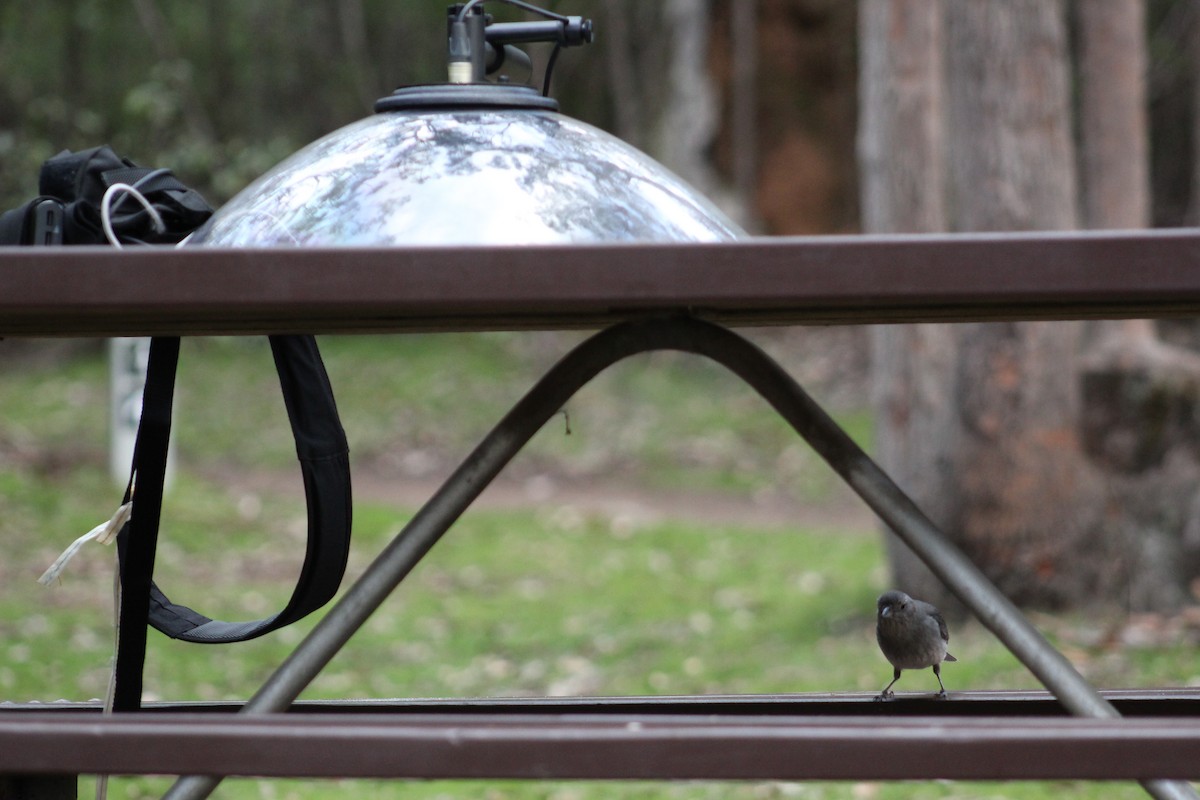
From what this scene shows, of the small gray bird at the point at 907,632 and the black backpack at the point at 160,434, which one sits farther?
the small gray bird at the point at 907,632

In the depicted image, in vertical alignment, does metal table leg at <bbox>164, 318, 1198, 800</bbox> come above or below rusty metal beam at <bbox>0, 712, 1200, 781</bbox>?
above

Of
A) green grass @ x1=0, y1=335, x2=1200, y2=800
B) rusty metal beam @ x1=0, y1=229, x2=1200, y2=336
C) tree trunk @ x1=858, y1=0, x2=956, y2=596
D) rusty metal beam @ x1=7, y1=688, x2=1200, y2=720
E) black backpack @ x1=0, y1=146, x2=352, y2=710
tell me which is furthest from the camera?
tree trunk @ x1=858, y1=0, x2=956, y2=596

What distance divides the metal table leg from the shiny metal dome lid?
15 centimetres

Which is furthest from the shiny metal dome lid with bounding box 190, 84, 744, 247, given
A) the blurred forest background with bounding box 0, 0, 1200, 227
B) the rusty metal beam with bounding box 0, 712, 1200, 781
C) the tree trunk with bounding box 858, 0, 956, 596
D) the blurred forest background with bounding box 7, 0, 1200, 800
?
the blurred forest background with bounding box 0, 0, 1200, 227

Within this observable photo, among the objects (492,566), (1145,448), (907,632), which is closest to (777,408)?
(907,632)

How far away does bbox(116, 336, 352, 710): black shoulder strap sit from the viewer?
2135 mm

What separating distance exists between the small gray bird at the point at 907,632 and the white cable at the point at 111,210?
1.59 metres

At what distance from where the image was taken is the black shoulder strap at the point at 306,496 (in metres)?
2.13

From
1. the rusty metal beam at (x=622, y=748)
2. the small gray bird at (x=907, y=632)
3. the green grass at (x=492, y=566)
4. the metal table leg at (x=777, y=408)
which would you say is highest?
the metal table leg at (x=777, y=408)

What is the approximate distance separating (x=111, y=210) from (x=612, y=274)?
92 centimetres

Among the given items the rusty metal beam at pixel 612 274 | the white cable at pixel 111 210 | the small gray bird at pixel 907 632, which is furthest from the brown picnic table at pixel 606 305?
the small gray bird at pixel 907 632

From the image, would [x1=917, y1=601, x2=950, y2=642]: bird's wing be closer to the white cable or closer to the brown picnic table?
the brown picnic table

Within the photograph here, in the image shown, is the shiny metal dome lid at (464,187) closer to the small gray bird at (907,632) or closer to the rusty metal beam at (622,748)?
the rusty metal beam at (622,748)

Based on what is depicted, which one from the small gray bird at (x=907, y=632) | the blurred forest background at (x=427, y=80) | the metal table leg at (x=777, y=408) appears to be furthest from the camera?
the blurred forest background at (x=427, y=80)
